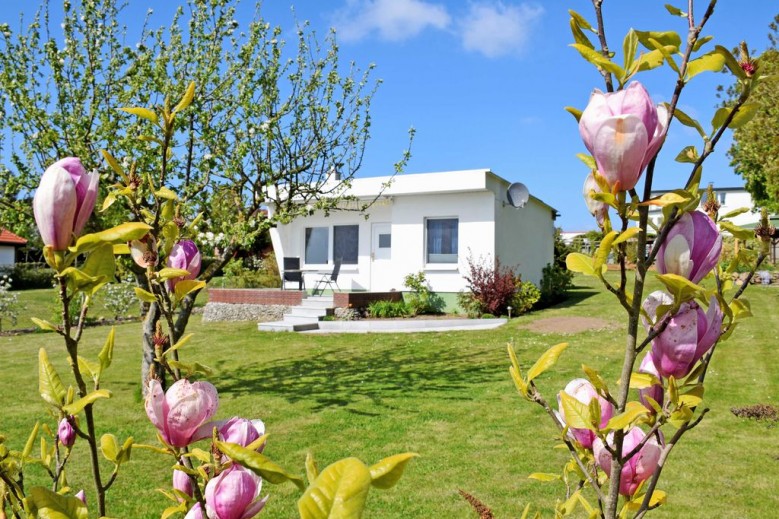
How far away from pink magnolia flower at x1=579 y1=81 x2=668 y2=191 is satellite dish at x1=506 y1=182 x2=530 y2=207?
49.4 ft

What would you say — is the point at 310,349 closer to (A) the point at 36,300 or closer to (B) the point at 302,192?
(B) the point at 302,192

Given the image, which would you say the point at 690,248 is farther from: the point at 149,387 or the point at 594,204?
the point at 149,387

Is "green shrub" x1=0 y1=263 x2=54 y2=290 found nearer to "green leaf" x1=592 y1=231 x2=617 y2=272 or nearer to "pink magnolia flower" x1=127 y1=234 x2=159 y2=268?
"pink magnolia flower" x1=127 y1=234 x2=159 y2=268

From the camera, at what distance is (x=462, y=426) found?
602 centimetres

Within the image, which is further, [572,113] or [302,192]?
[302,192]

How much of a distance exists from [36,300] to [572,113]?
2433 centimetres

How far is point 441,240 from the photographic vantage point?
1598cm

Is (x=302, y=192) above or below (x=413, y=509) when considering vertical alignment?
above

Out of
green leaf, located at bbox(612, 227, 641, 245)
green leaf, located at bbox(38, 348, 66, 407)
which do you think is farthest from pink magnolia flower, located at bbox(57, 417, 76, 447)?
green leaf, located at bbox(612, 227, 641, 245)

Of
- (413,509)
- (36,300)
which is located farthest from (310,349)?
(36,300)

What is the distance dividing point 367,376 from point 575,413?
26.2ft

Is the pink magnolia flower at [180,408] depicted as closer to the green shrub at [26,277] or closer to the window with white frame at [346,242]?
the window with white frame at [346,242]

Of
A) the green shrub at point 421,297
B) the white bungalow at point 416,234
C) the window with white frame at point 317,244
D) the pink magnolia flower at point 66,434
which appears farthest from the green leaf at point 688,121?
the window with white frame at point 317,244

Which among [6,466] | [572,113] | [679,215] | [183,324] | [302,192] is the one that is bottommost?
[183,324]
